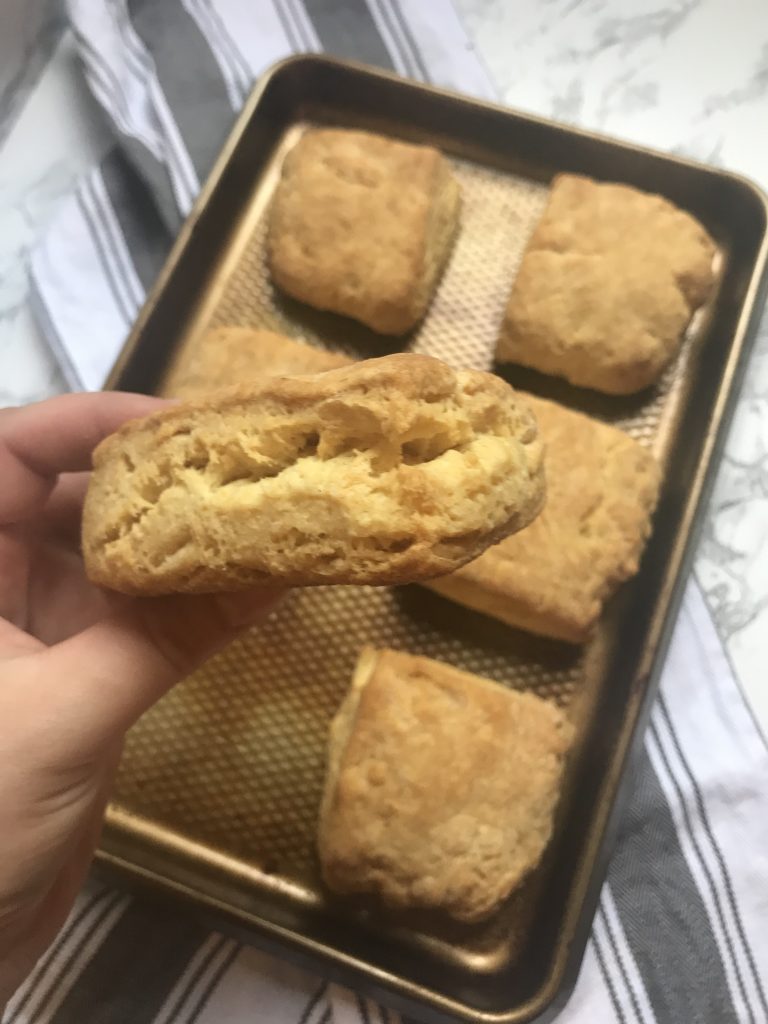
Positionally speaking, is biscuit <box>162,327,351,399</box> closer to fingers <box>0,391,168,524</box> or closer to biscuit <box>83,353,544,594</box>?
fingers <box>0,391,168,524</box>

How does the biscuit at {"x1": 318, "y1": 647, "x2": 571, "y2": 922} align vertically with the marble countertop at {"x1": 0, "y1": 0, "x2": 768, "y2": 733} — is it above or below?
below

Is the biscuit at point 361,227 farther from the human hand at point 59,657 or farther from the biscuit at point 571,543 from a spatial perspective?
the human hand at point 59,657

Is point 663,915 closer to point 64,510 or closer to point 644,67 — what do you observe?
point 64,510

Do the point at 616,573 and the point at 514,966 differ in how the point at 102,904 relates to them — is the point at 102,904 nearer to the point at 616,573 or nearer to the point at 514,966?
the point at 514,966

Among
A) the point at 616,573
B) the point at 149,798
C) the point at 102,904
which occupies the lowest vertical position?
the point at 102,904

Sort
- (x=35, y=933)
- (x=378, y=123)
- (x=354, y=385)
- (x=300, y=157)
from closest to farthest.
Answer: (x=354, y=385), (x=35, y=933), (x=300, y=157), (x=378, y=123)

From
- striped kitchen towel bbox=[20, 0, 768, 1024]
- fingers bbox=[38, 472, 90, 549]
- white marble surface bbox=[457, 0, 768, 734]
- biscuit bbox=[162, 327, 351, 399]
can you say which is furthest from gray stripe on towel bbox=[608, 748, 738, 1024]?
white marble surface bbox=[457, 0, 768, 734]

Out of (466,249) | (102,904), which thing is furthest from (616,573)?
(102,904)
